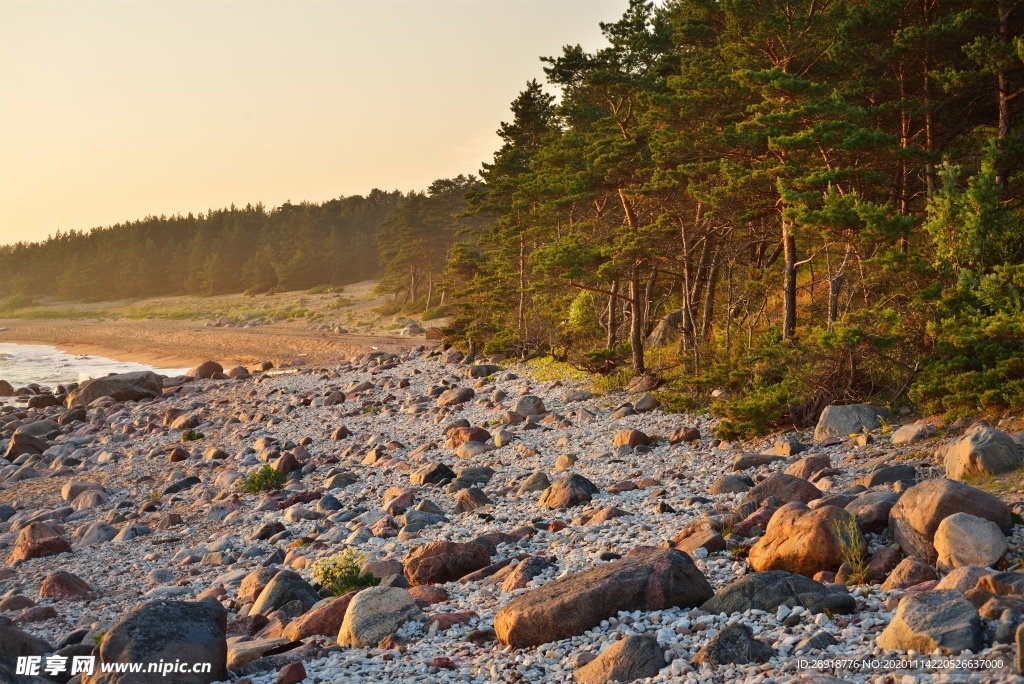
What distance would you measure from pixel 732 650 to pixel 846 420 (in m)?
6.67

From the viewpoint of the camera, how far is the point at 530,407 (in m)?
15.9

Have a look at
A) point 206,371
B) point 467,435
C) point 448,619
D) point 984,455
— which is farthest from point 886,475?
point 206,371

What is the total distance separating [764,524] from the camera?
715cm

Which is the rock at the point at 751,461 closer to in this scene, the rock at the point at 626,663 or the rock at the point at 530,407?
the rock at the point at 626,663

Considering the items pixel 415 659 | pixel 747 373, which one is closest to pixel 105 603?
pixel 415 659

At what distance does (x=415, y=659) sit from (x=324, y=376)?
22445 mm

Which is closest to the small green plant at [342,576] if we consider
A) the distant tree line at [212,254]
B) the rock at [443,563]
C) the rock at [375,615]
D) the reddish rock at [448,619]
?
the rock at [443,563]

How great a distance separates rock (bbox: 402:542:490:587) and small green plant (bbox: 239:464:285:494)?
6.15m

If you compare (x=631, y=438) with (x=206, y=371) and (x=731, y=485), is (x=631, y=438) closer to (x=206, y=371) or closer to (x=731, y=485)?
(x=731, y=485)

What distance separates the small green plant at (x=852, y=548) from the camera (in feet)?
18.7

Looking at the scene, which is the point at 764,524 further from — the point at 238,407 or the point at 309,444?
the point at 238,407

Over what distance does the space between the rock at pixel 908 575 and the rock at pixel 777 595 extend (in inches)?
14.8

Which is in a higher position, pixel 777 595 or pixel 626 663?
pixel 777 595

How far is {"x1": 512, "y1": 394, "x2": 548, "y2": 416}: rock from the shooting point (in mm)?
15789
